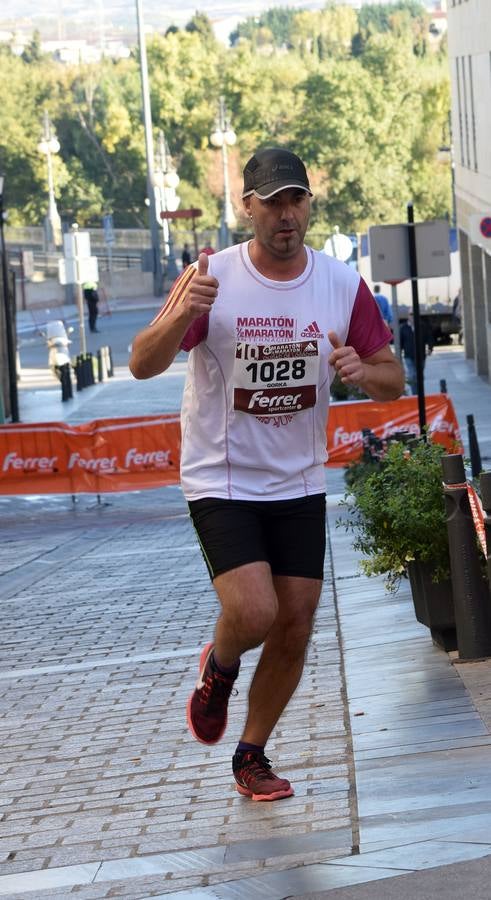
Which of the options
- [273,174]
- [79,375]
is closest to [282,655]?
[273,174]

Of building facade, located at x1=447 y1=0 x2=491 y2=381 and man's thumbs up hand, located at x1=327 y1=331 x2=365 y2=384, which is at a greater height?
building facade, located at x1=447 y1=0 x2=491 y2=381

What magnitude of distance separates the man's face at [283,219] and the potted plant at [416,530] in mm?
2495

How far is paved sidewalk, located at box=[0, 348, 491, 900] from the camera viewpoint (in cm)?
481

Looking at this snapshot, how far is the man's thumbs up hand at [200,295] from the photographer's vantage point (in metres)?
5.12

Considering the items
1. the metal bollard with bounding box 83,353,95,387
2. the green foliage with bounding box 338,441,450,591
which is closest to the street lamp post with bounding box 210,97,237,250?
the metal bollard with bounding box 83,353,95,387

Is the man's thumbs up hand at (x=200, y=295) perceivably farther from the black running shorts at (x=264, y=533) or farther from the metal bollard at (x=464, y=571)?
the metal bollard at (x=464, y=571)

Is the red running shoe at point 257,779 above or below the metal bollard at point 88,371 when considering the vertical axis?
below

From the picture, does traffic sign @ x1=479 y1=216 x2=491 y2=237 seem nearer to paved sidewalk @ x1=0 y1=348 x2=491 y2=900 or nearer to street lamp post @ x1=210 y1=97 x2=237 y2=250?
paved sidewalk @ x1=0 y1=348 x2=491 y2=900

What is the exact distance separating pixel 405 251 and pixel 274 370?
1152 cm

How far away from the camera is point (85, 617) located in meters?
11.6

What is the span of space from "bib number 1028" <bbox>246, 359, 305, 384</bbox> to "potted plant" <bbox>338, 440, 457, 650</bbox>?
2.37 m

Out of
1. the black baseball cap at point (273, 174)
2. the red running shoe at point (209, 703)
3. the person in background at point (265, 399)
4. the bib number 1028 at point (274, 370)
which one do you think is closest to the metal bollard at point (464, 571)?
the person in background at point (265, 399)

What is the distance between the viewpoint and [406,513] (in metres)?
7.62

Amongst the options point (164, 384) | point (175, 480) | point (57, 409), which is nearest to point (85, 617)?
point (175, 480)
